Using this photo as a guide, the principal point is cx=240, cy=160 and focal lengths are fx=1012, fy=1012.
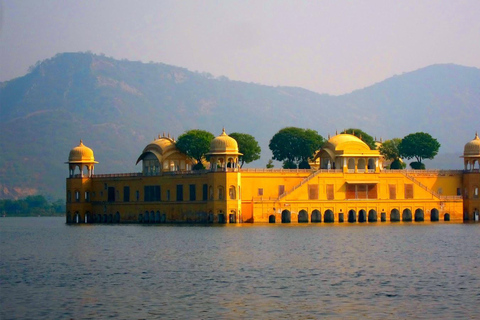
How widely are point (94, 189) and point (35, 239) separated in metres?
30.9

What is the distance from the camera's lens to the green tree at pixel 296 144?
101500mm

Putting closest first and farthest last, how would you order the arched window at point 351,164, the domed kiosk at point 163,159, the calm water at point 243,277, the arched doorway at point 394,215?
the calm water at point 243,277
the arched doorway at point 394,215
the arched window at point 351,164
the domed kiosk at point 163,159

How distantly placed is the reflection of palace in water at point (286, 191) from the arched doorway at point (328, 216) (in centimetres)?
10

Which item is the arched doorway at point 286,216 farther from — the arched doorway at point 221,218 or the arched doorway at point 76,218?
the arched doorway at point 76,218

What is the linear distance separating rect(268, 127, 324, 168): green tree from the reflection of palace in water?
3410mm

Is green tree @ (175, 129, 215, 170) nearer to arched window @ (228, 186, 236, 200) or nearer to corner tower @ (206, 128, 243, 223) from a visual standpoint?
corner tower @ (206, 128, 243, 223)

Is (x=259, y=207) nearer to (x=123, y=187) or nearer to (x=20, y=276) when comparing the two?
(x=123, y=187)

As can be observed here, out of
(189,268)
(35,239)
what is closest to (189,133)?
(35,239)

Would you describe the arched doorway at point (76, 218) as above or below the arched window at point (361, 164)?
below

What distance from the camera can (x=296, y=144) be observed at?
10200 centimetres

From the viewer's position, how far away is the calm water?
3225cm

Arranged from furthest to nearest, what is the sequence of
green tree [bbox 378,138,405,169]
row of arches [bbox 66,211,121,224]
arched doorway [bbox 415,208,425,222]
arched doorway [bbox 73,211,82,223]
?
green tree [bbox 378,138,405,169] → arched doorway [bbox 73,211,82,223] → row of arches [bbox 66,211,121,224] → arched doorway [bbox 415,208,425,222]

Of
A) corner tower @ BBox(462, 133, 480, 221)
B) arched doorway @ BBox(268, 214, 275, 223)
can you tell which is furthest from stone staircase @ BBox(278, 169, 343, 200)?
corner tower @ BBox(462, 133, 480, 221)

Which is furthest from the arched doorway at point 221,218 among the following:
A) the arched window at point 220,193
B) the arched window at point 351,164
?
the arched window at point 351,164
